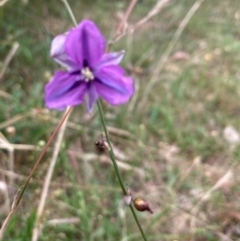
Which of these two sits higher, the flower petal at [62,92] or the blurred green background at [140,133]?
the flower petal at [62,92]

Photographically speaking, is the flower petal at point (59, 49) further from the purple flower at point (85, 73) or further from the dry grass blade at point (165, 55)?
the dry grass blade at point (165, 55)

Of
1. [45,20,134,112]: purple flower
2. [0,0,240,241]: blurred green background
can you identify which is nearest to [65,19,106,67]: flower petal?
[45,20,134,112]: purple flower

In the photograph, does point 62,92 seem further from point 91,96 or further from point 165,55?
point 165,55

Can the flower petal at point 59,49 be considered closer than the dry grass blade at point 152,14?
Yes

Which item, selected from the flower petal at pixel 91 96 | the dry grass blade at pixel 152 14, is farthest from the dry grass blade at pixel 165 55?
the flower petal at pixel 91 96

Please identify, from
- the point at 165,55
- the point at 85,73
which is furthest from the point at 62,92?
the point at 165,55

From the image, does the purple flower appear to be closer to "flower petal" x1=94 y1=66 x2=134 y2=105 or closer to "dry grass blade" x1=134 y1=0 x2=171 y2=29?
"flower petal" x1=94 y1=66 x2=134 y2=105
